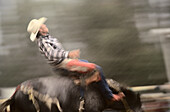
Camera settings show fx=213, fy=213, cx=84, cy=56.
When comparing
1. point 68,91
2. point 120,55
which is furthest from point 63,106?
point 120,55

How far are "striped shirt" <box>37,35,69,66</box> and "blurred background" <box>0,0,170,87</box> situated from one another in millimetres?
238

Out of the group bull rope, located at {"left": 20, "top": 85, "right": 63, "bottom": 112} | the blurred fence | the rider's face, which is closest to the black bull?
bull rope, located at {"left": 20, "top": 85, "right": 63, "bottom": 112}

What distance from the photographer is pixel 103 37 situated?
230 cm

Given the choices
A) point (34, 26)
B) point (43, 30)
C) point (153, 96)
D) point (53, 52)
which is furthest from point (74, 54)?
point (153, 96)

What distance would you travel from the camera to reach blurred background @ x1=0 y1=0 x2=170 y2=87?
2.20 metres

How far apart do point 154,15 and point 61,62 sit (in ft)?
3.89

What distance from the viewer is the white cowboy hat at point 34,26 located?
1.97 meters

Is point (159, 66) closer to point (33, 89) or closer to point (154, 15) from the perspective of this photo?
point (154, 15)

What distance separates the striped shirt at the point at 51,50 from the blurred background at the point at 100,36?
0.24 meters

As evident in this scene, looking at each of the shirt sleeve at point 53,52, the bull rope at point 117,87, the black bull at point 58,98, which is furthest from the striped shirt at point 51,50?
the bull rope at point 117,87

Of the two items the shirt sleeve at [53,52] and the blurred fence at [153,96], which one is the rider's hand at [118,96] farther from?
the shirt sleeve at [53,52]

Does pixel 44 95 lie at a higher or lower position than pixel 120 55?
lower

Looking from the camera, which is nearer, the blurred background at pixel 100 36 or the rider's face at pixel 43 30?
the rider's face at pixel 43 30

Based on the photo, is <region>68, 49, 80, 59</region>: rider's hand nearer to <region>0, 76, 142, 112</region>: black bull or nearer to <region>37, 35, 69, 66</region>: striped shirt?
<region>37, 35, 69, 66</region>: striped shirt
